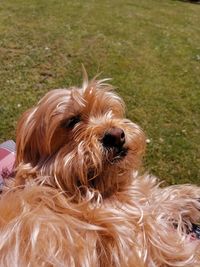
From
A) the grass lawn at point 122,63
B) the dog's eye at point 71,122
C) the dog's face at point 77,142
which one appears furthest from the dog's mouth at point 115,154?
the grass lawn at point 122,63

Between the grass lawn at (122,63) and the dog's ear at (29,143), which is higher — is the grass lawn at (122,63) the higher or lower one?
the lower one

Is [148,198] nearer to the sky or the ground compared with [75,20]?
nearer to the sky

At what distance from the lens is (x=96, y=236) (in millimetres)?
2889

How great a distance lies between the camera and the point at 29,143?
132 inches

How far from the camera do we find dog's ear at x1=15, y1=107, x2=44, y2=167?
3.33 meters

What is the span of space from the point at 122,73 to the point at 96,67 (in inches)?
18.2

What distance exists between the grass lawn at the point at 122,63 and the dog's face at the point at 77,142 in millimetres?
2269

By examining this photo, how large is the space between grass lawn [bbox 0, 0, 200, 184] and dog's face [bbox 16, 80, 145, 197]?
227 cm

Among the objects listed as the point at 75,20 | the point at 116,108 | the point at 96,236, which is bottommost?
the point at 75,20

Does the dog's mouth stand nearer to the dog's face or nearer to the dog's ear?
the dog's face

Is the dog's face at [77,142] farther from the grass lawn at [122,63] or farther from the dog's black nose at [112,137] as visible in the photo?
the grass lawn at [122,63]

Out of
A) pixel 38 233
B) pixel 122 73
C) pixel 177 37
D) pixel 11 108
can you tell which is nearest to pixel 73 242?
pixel 38 233

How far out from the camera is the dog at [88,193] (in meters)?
2.77

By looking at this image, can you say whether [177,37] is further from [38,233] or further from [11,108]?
[38,233]
